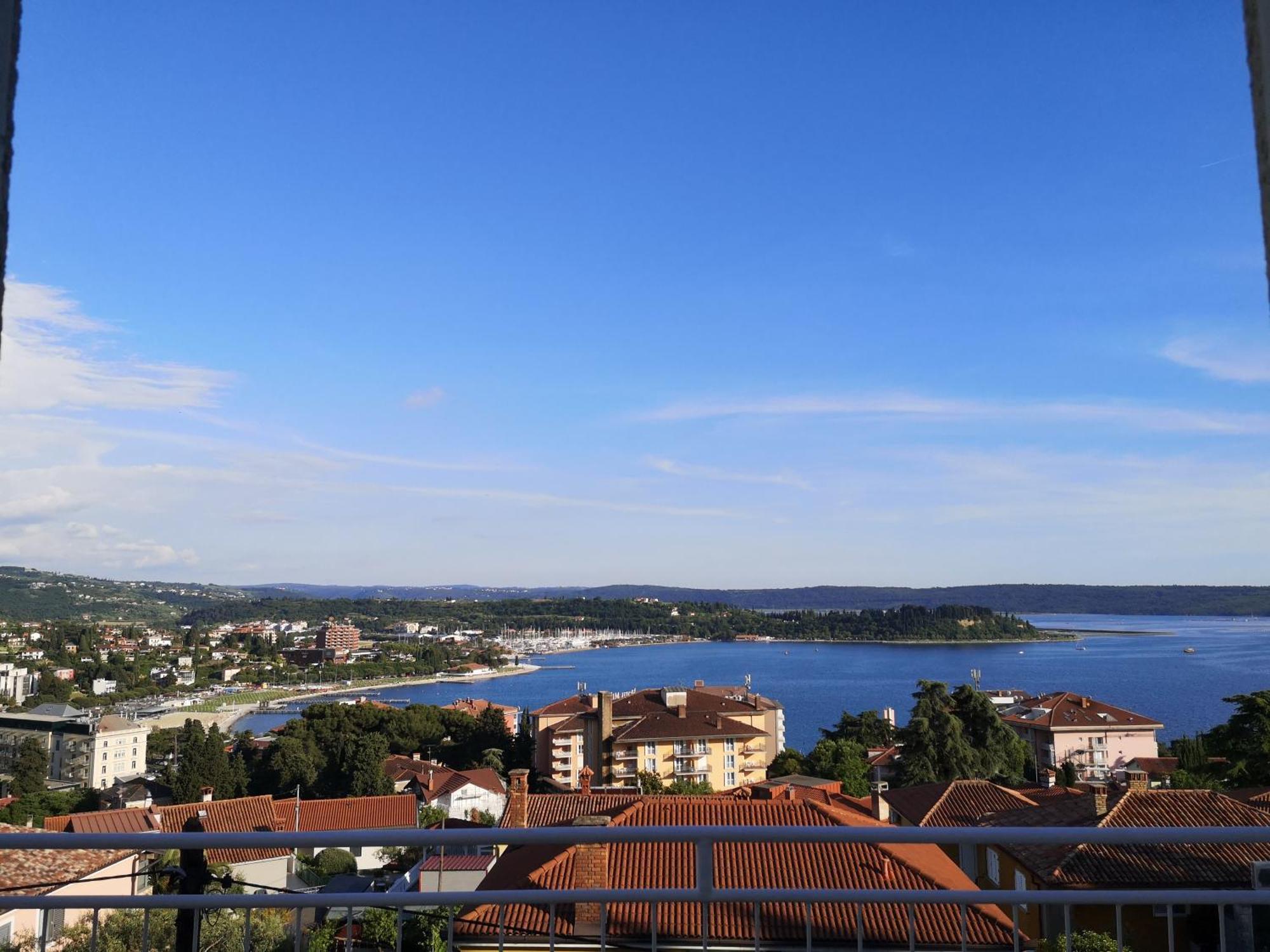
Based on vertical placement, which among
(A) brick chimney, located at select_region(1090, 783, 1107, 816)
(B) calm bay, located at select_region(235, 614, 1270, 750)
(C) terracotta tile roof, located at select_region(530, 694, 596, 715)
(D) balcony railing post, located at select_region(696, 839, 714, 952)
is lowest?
(B) calm bay, located at select_region(235, 614, 1270, 750)

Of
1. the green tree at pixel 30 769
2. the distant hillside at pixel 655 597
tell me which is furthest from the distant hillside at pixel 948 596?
the green tree at pixel 30 769

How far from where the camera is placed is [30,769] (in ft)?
85.7

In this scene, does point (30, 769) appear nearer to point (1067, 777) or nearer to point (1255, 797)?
point (1067, 777)

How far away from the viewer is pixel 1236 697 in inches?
499

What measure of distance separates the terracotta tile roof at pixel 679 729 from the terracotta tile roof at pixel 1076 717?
8410 millimetres

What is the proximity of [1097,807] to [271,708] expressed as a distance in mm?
54522

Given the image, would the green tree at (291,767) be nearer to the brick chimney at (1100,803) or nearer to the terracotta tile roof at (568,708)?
the terracotta tile roof at (568,708)

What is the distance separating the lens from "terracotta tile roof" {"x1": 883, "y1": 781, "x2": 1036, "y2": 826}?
1086cm

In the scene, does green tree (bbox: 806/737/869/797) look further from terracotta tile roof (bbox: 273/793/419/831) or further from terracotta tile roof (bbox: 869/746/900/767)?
terracotta tile roof (bbox: 273/793/419/831)

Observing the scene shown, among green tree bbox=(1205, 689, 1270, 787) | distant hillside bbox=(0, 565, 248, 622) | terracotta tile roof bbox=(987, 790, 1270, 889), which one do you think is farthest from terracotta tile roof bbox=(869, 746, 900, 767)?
distant hillside bbox=(0, 565, 248, 622)

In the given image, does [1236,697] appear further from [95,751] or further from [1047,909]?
[95,751]

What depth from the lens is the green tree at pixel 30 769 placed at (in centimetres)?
2522

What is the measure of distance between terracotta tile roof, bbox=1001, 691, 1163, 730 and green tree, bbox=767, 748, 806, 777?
290 inches

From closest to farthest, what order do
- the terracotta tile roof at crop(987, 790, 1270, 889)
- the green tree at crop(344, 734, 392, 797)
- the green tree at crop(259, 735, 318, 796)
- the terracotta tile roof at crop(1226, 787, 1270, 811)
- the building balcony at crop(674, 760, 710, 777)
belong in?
the terracotta tile roof at crop(987, 790, 1270, 889) < the terracotta tile roof at crop(1226, 787, 1270, 811) < the green tree at crop(344, 734, 392, 797) < the green tree at crop(259, 735, 318, 796) < the building balcony at crop(674, 760, 710, 777)
